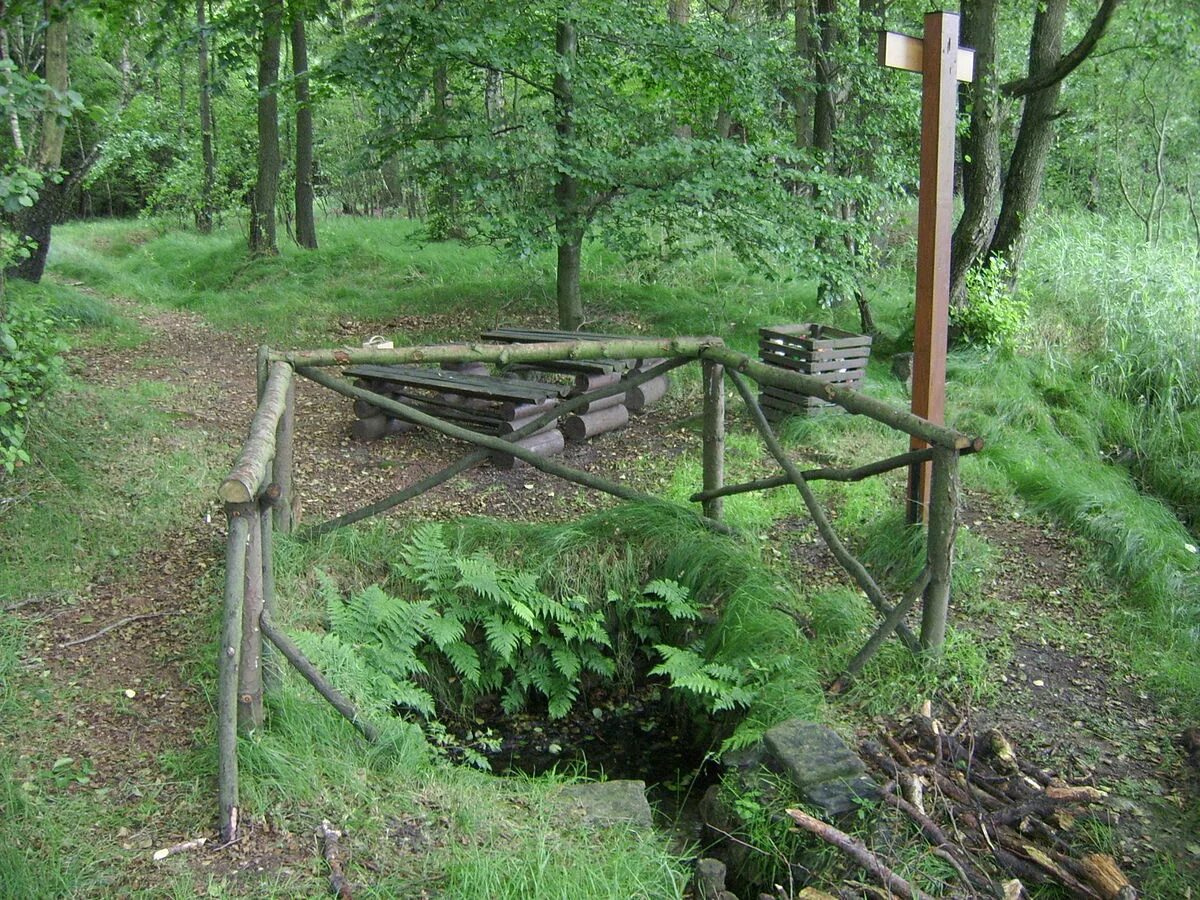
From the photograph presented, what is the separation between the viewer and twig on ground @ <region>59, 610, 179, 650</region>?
449 cm

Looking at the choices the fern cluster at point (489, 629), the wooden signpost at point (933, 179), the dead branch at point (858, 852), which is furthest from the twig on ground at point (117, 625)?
the wooden signpost at point (933, 179)

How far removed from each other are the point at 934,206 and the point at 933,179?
0.14m

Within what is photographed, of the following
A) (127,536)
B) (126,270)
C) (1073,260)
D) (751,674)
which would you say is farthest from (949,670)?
(126,270)

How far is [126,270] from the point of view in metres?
15.9

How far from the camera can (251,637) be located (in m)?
3.51

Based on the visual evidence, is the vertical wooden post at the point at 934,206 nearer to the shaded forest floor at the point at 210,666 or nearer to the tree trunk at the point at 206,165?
the shaded forest floor at the point at 210,666

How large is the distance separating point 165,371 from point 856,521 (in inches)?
256

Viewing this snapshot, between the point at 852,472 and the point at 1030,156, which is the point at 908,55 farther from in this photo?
the point at 1030,156

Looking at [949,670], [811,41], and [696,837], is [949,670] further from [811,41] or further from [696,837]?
[811,41]

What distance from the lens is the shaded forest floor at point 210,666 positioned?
11.0 feet

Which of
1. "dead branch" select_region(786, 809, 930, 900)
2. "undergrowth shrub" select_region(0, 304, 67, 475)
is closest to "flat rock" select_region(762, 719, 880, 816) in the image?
"dead branch" select_region(786, 809, 930, 900)

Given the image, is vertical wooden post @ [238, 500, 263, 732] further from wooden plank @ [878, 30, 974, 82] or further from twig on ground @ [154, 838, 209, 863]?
wooden plank @ [878, 30, 974, 82]

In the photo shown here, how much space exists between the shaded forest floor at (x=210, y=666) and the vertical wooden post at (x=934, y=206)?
0.97 metres

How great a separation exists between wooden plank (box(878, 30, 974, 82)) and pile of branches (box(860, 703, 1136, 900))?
135 inches
